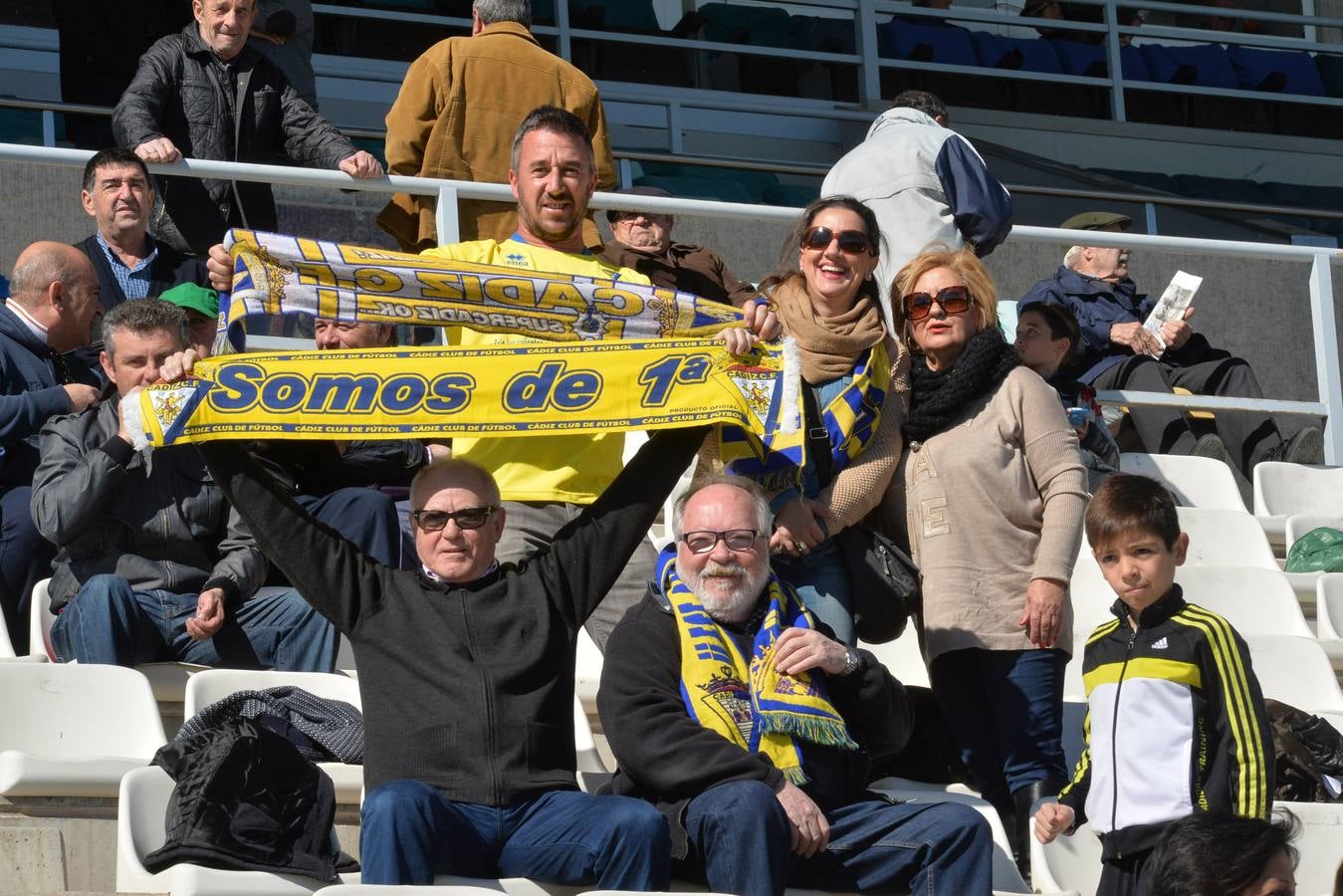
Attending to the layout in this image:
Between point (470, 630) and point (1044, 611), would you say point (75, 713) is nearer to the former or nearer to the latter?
point (470, 630)

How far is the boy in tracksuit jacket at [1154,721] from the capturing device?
4.41 m

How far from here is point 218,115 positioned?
7.24 m

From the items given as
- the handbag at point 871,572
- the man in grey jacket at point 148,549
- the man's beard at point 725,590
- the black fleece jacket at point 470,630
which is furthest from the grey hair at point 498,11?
the man's beard at point 725,590

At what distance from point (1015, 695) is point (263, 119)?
11.7 ft

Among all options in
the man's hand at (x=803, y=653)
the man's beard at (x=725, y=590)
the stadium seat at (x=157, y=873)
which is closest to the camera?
the stadium seat at (x=157, y=873)

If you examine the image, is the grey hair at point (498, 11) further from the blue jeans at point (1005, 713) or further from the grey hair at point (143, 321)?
the blue jeans at point (1005, 713)

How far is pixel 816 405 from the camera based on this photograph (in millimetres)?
5156

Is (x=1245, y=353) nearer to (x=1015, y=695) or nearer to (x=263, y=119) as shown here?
(x=263, y=119)

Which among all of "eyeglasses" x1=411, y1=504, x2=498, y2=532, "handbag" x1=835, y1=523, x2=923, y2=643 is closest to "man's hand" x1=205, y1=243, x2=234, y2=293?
"eyeglasses" x1=411, y1=504, x2=498, y2=532

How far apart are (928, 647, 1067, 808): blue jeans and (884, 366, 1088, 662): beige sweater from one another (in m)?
0.05

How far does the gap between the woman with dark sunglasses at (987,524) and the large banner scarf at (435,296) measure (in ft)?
1.97

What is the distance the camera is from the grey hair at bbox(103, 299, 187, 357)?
538cm

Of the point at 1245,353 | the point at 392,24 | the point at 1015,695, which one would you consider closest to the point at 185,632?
the point at 1015,695

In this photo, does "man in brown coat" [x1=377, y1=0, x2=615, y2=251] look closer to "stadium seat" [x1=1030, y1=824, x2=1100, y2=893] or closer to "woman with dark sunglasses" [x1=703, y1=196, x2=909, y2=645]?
"woman with dark sunglasses" [x1=703, y1=196, x2=909, y2=645]
